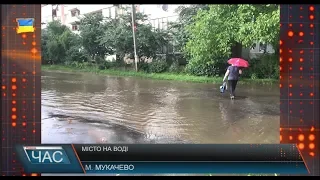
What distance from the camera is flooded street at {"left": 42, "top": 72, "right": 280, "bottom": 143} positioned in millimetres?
3084

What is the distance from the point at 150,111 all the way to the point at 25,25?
4.03ft

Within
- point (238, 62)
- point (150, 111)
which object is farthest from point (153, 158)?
point (238, 62)

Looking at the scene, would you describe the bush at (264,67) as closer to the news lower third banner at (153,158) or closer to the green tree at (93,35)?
the news lower third banner at (153,158)

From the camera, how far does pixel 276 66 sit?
3090 millimetres

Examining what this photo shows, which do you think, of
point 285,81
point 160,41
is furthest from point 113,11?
point 285,81

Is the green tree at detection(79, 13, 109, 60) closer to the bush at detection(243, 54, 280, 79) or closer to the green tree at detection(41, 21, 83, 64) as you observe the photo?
the green tree at detection(41, 21, 83, 64)

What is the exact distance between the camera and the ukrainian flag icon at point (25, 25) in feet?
9.56

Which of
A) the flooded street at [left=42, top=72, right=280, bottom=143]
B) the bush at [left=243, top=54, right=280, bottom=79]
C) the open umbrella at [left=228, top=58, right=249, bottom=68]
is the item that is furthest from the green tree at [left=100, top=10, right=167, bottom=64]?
the bush at [left=243, top=54, right=280, bottom=79]

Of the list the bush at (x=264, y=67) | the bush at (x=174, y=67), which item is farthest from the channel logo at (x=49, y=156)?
the bush at (x=264, y=67)

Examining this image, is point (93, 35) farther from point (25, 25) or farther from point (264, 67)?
point (264, 67)

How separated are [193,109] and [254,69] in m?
0.62

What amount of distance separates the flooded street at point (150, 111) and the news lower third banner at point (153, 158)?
9cm

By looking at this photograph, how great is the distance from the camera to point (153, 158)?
2.93 metres
